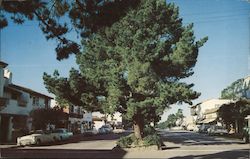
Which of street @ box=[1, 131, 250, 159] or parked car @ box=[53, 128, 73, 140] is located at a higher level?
parked car @ box=[53, 128, 73, 140]

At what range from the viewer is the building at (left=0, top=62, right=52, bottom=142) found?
116 feet

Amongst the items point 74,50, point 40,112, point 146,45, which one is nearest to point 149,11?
point 146,45

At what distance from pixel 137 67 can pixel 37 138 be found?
14.0 metres

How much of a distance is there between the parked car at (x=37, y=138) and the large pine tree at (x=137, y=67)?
6.28 metres

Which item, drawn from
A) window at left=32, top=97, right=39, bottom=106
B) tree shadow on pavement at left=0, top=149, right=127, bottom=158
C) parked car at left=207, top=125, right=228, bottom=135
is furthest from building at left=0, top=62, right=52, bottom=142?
parked car at left=207, top=125, right=228, bottom=135

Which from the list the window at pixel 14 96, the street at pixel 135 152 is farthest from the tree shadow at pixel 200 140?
the window at pixel 14 96

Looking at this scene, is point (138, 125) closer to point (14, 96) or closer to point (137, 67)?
point (137, 67)

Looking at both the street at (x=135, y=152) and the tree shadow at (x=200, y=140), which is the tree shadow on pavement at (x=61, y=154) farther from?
the tree shadow at (x=200, y=140)

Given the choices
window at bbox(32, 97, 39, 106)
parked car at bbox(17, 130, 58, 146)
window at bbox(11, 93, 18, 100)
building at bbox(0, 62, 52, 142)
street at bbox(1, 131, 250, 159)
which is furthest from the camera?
window at bbox(32, 97, 39, 106)

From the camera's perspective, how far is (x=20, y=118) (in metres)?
39.7

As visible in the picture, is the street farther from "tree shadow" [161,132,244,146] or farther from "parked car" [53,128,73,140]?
"parked car" [53,128,73,140]

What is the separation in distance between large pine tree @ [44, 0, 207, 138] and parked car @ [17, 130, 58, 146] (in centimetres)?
628

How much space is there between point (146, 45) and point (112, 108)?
5.54m

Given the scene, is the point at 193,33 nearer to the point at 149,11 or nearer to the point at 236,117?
the point at 149,11
